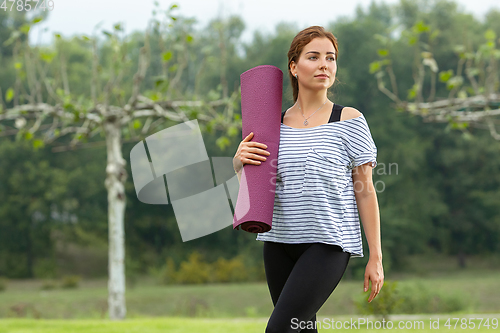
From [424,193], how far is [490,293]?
6273 millimetres

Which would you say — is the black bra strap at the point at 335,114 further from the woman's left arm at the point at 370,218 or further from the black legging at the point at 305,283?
the black legging at the point at 305,283

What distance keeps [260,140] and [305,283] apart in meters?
0.54

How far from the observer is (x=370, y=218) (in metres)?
1.85

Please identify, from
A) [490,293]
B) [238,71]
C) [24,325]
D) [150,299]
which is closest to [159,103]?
[24,325]

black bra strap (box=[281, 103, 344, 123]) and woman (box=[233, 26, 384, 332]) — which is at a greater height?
black bra strap (box=[281, 103, 344, 123])

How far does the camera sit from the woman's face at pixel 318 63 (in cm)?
189

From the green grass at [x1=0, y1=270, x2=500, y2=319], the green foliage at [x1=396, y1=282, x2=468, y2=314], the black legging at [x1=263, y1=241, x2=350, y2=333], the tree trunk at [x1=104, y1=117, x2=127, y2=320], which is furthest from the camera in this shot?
the green grass at [x1=0, y1=270, x2=500, y2=319]

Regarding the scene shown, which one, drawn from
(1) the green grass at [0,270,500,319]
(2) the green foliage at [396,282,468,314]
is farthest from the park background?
(2) the green foliage at [396,282,468,314]

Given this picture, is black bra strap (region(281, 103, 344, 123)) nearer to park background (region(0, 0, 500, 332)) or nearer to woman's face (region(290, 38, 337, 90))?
woman's face (region(290, 38, 337, 90))

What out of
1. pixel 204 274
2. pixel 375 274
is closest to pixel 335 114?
pixel 375 274

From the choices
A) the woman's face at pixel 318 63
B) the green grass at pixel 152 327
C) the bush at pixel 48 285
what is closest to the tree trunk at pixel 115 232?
the green grass at pixel 152 327

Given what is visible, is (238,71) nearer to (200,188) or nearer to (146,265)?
(146,265)

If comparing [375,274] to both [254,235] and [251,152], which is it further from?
→ [254,235]

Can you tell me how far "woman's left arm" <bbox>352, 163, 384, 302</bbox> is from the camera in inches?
72.6
